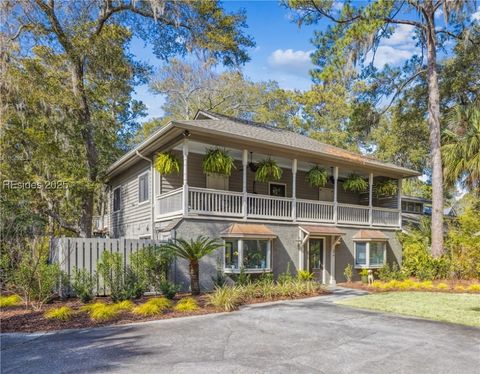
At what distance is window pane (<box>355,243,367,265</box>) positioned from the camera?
53.0 feet

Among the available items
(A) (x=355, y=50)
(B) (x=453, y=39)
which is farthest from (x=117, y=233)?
(B) (x=453, y=39)

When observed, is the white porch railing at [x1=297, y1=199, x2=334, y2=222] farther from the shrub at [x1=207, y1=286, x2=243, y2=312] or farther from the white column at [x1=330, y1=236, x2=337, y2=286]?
the shrub at [x1=207, y1=286, x2=243, y2=312]

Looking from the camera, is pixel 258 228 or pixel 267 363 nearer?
pixel 267 363

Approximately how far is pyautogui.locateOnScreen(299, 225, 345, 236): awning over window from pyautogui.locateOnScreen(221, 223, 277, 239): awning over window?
174 cm

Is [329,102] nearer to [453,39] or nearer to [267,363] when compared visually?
[453,39]

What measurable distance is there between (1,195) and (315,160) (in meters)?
12.7

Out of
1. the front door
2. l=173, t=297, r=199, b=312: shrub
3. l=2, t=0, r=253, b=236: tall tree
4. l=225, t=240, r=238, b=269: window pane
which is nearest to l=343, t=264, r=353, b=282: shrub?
the front door

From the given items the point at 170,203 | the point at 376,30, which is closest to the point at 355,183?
the point at 376,30

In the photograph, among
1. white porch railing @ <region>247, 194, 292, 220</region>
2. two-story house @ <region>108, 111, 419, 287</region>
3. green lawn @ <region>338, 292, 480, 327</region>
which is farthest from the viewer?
white porch railing @ <region>247, 194, 292, 220</region>

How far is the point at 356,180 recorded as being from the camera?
16734mm

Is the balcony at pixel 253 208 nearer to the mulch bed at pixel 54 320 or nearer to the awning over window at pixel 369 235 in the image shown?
the awning over window at pixel 369 235

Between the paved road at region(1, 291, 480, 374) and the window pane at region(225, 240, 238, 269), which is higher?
the window pane at region(225, 240, 238, 269)

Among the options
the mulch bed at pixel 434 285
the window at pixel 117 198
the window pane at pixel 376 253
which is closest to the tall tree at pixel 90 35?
the window at pixel 117 198

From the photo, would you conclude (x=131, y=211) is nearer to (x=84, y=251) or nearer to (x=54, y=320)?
(x=84, y=251)
